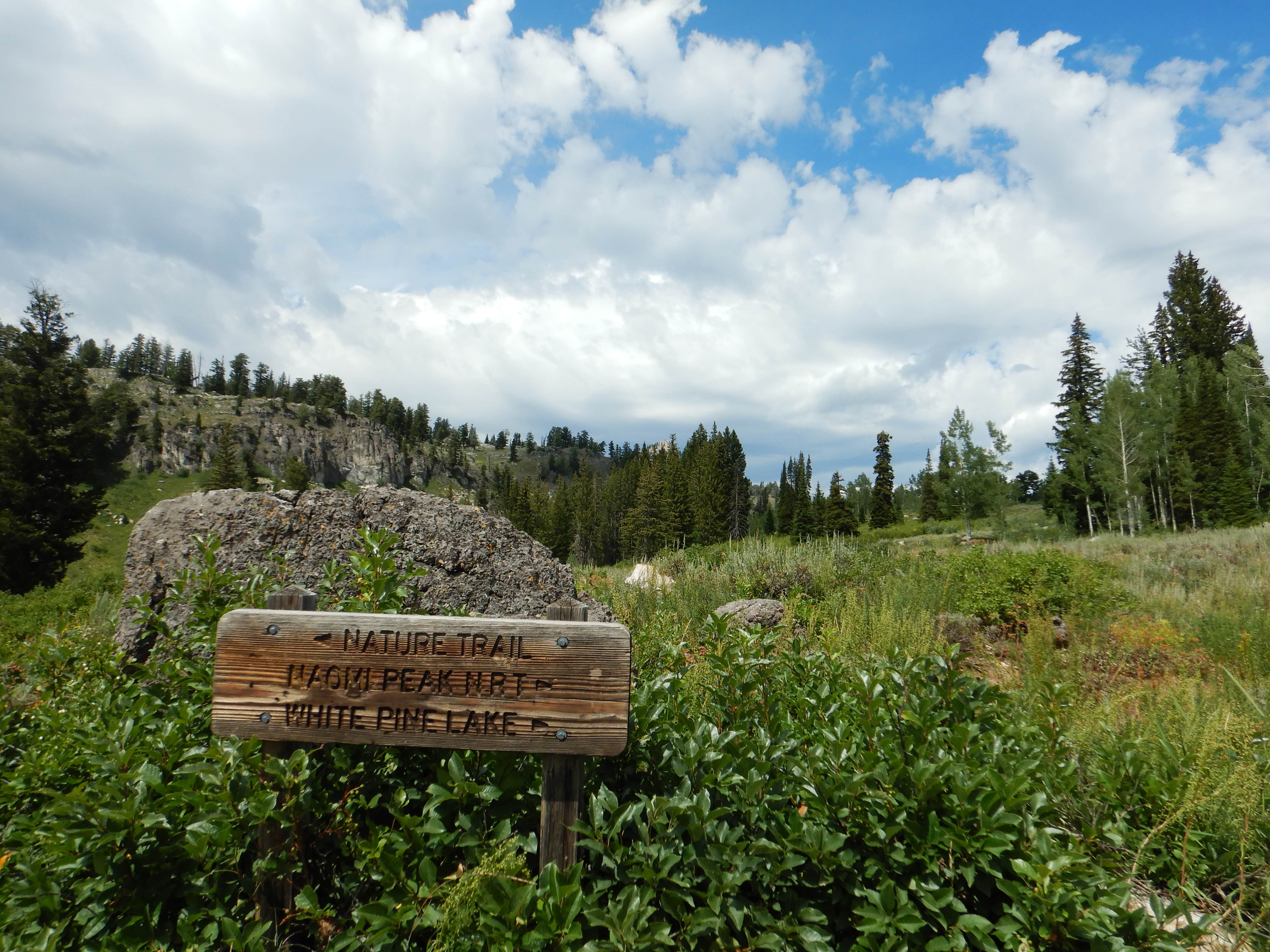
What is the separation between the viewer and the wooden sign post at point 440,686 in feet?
6.57

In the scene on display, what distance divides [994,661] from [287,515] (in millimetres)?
6520

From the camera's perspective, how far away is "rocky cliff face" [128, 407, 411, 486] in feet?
338

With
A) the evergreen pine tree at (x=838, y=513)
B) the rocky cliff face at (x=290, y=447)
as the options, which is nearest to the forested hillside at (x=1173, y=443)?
the evergreen pine tree at (x=838, y=513)

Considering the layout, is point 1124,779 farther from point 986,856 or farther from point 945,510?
point 945,510

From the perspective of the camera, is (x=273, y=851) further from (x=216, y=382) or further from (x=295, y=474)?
(x=216, y=382)

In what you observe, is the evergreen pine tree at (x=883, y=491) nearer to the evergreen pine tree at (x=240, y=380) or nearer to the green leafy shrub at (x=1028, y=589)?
the green leafy shrub at (x=1028, y=589)

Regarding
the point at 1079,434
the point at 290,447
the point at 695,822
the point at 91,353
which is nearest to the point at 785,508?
the point at 1079,434

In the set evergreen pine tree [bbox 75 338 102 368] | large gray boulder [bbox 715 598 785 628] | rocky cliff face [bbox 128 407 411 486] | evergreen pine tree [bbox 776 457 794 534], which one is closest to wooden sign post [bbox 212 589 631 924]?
large gray boulder [bbox 715 598 785 628]

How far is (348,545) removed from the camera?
504cm

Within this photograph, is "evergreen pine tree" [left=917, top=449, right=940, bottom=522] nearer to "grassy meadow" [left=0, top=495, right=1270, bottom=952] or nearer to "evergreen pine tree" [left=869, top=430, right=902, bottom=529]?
"evergreen pine tree" [left=869, top=430, right=902, bottom=529]

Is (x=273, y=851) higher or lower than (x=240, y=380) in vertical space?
lower

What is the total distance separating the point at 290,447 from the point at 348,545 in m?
142

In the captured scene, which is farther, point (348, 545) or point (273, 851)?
point (348, 545)

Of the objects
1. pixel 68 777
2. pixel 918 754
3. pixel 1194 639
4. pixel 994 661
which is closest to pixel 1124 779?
pixel 918 754
